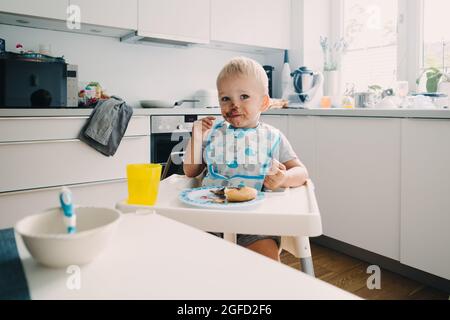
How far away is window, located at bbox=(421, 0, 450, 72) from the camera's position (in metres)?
2.68

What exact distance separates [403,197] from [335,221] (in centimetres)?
51

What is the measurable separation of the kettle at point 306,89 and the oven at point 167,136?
2.72ft

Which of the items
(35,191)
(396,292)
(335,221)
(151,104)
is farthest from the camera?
(151,104)

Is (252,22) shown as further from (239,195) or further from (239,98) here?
(239,195)

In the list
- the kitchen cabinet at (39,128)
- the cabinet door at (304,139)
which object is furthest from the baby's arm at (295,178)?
the kitchen cabinet at (39,128)

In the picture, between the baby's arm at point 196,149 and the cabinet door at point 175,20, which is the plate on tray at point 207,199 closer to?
the baby's arm at point 196,149

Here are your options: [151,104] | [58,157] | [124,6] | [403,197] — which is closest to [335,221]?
[403,197]

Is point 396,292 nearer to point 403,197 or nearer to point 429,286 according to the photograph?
point 429,286

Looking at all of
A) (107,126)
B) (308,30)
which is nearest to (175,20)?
(107,126)

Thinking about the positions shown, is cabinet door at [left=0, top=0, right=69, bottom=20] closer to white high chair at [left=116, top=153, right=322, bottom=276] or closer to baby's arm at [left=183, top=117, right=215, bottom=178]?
baby's arm at [left=183, top=117, right=215, bottom=178]

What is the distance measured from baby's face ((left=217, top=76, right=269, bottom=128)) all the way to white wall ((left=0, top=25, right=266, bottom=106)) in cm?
179

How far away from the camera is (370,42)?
3197mm

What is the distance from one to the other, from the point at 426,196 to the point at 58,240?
6.27ft
